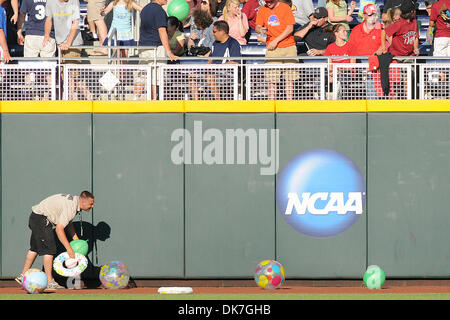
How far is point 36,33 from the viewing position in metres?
18.9

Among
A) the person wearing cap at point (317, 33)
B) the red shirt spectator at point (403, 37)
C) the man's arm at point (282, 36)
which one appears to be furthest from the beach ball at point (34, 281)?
the red shirt spectator at point (403, 37)

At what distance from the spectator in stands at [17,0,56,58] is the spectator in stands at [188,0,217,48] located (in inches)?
103

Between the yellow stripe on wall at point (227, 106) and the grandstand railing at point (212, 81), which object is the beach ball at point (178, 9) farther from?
the yellow stripe on wall at point (227, 106)

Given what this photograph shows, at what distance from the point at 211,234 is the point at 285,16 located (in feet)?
13.4

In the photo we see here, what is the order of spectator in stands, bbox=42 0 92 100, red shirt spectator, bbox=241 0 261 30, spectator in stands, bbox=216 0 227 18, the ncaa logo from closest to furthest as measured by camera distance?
the ncaa logo < spectator in stands, bbox=42 0 92 100 < red shirt spectator, bbox=241 0 261 30 < spectator in stands, bbox=216 0 227 18

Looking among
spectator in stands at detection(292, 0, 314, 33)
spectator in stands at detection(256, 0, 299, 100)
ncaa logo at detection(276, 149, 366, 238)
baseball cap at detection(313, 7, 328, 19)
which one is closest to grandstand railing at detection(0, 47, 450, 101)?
spectator in stands at detection(256, 0, 299, 100)

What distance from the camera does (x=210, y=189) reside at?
57.0 feet

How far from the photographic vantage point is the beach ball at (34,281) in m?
15.7

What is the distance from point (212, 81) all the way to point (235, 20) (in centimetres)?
225

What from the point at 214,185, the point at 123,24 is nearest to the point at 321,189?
the point at 214,185

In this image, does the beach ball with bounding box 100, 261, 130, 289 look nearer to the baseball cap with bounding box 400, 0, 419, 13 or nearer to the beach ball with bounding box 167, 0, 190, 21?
the beach ball with bounding box 167, 0, 190, 21

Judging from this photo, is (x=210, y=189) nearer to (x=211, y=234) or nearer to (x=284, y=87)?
(x=211, y=234)

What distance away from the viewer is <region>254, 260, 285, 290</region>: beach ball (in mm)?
16188

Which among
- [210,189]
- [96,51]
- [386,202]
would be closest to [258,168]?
[210,189]
